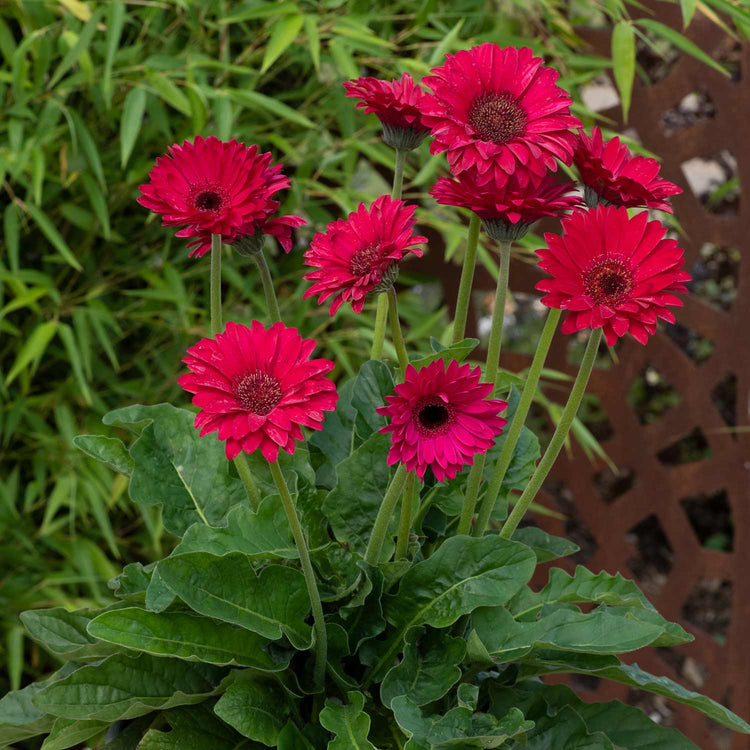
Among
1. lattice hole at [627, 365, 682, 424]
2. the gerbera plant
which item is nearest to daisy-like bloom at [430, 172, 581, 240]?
the gerbera plant

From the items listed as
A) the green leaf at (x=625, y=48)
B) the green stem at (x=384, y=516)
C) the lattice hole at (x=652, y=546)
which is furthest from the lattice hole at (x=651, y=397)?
the green stem at (x=384, y=516)

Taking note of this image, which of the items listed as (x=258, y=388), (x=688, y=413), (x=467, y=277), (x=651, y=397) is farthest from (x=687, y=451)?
(x=258, y=388)

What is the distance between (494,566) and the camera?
0.50 m

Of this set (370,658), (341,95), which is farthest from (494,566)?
(341,95)

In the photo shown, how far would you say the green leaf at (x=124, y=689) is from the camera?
1.55 ft

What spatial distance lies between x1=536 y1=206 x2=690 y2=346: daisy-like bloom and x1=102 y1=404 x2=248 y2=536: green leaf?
247 millimetres

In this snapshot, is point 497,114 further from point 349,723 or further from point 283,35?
point 283,35

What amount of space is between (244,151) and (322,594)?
23 cm

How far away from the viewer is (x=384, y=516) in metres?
0.47

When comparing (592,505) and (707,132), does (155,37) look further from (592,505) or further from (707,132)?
(592,505)

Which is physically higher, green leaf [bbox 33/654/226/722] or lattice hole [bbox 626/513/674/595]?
lattice hole [bbox 626/513/674/595]

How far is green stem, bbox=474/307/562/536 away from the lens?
1.50 ft

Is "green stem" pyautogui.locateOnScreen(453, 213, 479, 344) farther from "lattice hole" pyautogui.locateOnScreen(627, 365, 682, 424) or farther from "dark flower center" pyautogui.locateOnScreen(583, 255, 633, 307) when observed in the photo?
"lattice hole" pyautogui.locateOnScreen(627, 365, 682, 424)

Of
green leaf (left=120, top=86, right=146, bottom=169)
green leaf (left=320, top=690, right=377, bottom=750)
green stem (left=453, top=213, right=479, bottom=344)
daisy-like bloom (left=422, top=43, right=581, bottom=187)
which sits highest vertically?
green leaf (left=120, top=86, right=146, bottom=169)
